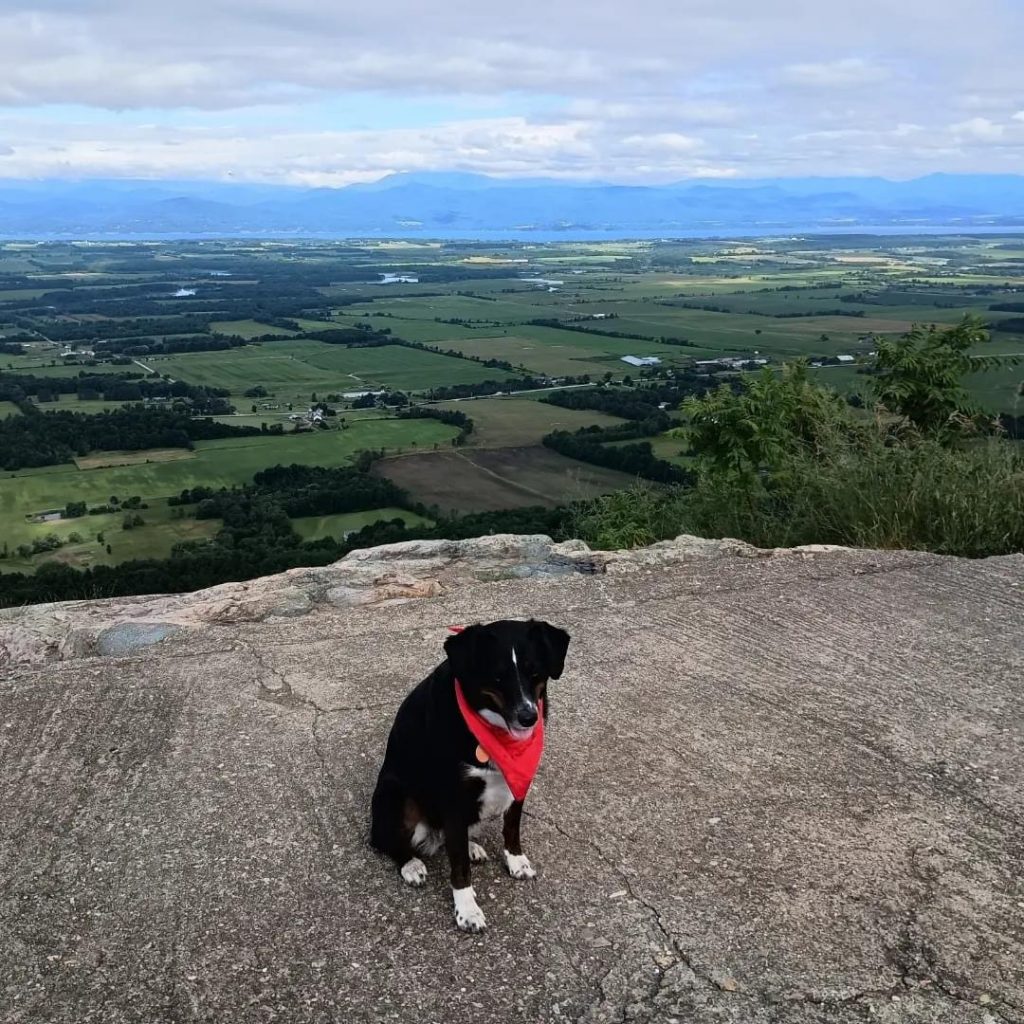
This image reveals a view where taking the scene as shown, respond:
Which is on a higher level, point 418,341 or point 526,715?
point 526,715

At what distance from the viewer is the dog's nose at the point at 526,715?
2971mm

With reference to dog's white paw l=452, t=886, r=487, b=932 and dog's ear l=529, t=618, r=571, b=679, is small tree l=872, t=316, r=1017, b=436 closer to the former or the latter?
dog's ear l=529, t=618, r=571, b=679

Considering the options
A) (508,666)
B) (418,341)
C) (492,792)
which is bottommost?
(418,341)

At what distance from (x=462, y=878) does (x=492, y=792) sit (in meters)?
0.33

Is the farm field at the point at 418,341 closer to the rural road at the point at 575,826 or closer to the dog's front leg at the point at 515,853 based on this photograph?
the rural road at the point at 575,826

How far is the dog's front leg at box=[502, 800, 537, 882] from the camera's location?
11.6 ft

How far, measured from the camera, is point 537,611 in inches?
249

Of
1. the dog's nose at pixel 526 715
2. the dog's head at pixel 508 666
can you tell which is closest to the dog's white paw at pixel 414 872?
the dog's head at pixel 508 666

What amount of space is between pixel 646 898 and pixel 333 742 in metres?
1.78

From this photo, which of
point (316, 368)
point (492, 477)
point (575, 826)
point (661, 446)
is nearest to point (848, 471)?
point (575, 826)

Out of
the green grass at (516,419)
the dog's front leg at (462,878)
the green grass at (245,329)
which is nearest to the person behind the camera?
the dog's front leg at (462,878)

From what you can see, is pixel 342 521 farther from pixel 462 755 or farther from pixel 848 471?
pixel 462 755

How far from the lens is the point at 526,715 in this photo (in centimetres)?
297

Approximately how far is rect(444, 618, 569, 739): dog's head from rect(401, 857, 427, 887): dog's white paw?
793mm
